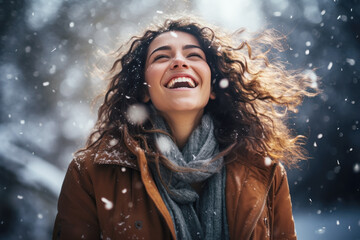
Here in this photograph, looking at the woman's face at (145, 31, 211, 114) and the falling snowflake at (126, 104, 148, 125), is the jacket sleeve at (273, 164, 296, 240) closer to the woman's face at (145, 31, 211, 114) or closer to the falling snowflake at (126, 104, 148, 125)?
the woman's face at (145, 31, 211, 114)

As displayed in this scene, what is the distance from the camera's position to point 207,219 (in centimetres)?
178

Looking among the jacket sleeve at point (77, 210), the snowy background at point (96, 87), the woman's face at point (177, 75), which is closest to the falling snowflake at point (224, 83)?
the woman's face at point (177, 75)

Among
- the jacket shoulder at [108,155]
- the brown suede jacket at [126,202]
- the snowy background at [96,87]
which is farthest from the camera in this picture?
the snowy background at [96,87]

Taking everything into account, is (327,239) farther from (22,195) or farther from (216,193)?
(22,195)

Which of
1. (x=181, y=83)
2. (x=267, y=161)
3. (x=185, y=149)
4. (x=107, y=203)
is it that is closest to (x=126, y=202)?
(x=107, y=203)

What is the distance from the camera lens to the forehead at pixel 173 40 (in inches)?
85.2

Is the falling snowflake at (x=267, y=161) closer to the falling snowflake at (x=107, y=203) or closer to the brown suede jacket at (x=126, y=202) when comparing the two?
the brown suede jacket at (x=126, y=202)

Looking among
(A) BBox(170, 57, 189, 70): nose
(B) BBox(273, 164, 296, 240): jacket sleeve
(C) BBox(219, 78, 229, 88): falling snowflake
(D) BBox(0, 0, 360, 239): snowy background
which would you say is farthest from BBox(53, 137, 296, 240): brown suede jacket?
(D) BBox(0, 0, 360, 239): snowy background

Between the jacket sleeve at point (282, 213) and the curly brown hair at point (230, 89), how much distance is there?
20 cm

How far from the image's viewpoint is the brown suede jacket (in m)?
1.66

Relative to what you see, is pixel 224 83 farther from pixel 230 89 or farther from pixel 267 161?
pixel 267 161

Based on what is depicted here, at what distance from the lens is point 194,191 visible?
6.22 ft

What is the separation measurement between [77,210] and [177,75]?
106 centimetres

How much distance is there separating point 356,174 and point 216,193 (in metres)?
5.22
